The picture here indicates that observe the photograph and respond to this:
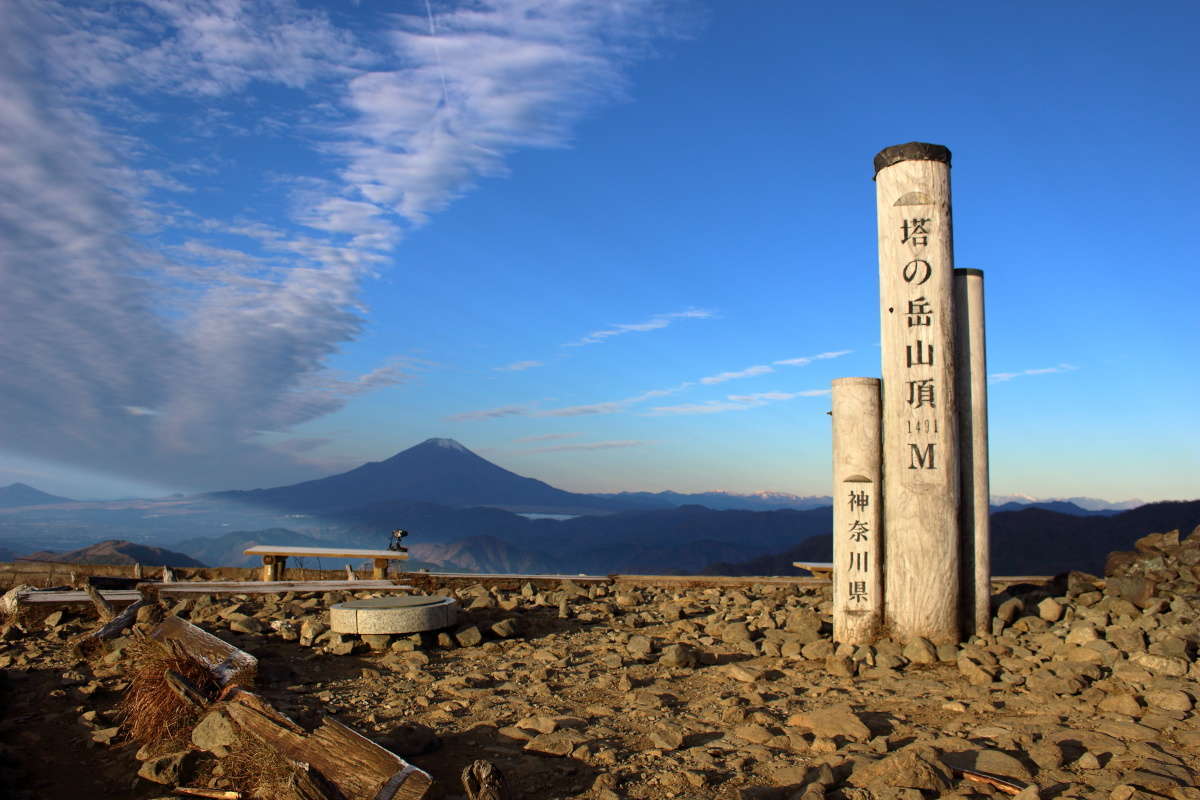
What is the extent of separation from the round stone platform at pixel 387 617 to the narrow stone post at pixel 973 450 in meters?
5.70

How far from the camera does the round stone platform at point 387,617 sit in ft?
28.3

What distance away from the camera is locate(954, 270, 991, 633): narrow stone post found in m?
8.74

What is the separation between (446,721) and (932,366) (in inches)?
234

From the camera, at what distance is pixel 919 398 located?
8594mm

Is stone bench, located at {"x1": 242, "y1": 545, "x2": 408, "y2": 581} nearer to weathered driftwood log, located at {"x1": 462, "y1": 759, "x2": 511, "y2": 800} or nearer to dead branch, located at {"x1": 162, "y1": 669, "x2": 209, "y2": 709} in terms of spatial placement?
dead branch, located at {"x1": 162, "y1": 669, "x2": 209, "y2": 709}

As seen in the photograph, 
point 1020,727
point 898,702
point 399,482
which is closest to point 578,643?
point 898,702

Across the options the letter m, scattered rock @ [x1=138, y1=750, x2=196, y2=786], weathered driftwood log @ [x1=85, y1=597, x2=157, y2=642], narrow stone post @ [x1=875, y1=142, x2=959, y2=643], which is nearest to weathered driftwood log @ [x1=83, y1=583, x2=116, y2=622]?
weathered driftwood log @ [x1=85, y1=597, x2=157, y2=642]

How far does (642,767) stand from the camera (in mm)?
5273

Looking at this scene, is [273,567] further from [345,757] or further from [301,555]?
[345,757]

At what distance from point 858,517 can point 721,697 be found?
273 centimetres

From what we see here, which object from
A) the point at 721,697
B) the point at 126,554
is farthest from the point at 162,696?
the point at 126,554

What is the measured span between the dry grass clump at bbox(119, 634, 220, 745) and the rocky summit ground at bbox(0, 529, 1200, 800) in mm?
207

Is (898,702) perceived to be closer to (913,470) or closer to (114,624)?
(913,470)

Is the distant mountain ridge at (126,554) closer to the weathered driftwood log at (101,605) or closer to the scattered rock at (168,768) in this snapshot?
the weathered driftwood log at (101,605)
